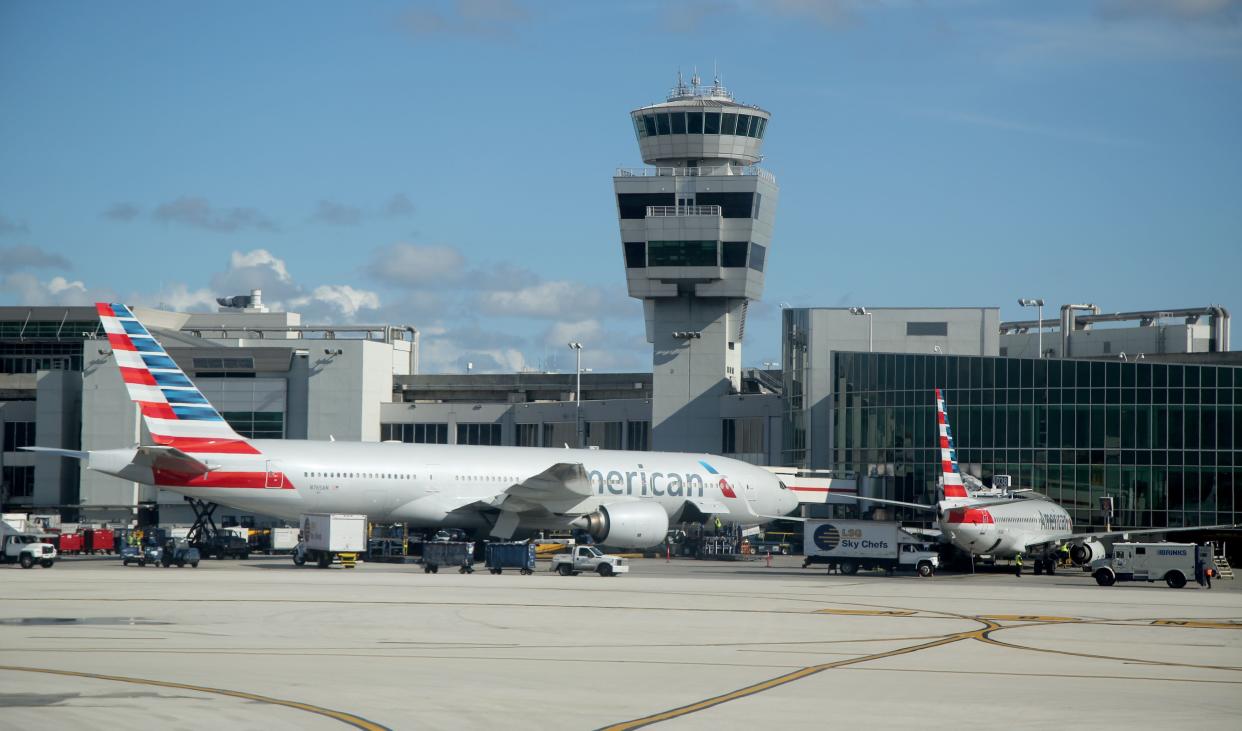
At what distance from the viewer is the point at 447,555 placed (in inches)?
1870

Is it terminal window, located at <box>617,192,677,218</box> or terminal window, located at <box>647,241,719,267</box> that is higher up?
terminal window, located at <box>617,192,677,218</box>

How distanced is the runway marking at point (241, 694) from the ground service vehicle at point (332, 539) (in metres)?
29.6

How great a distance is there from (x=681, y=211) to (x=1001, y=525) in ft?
122

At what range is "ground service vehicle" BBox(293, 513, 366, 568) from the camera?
4725 centimetres

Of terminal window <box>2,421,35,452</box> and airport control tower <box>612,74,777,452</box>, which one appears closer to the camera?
airport control tower <box>612,74,777,452</box>

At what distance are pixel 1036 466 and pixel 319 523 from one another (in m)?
36.4

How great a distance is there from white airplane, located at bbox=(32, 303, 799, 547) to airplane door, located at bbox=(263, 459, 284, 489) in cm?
4

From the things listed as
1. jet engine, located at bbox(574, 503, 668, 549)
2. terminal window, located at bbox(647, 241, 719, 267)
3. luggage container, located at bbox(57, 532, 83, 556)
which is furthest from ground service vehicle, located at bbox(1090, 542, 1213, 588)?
luggage container, located at bbox(57, 532, 83, 556)

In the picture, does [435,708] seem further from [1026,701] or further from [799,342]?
[799,342]

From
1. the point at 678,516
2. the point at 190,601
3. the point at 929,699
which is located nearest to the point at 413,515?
the point at 678,516

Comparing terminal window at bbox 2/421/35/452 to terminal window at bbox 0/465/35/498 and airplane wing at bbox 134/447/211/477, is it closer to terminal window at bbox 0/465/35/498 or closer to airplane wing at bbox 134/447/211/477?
terminal window at bbox 0/465/35/498

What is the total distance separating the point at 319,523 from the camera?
4775 cm

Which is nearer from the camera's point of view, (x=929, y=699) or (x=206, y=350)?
(x=929, y=699)

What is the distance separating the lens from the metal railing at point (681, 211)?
82.3 metres
